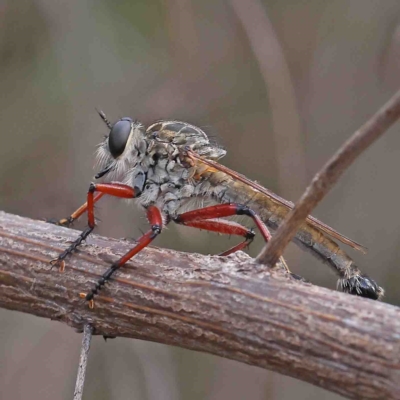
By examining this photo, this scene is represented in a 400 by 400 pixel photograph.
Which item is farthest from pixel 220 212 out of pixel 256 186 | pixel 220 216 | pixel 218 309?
pixel 218 309

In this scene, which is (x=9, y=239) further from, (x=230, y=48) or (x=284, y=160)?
(x=230, y=48)

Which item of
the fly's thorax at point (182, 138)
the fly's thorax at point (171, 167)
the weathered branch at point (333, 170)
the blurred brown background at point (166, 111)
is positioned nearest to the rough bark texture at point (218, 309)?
the weathered branch at point (333, 170)

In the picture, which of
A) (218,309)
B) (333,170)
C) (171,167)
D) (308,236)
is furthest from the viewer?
(171,167)

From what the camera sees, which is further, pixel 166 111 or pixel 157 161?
pixel 166 111

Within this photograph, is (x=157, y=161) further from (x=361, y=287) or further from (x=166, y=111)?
(x=166, y=111)

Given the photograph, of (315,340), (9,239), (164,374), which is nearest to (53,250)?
(9,239)

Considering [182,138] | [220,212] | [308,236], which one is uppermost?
[182,138]
